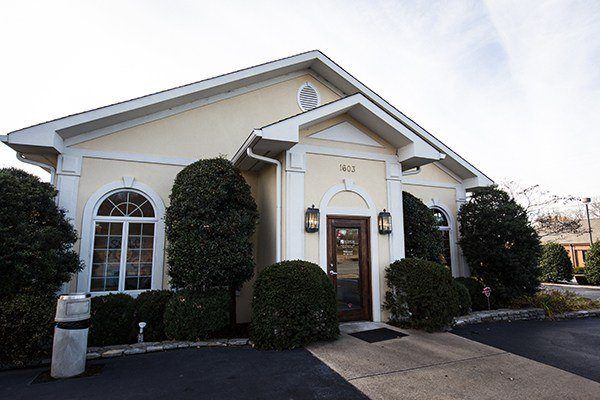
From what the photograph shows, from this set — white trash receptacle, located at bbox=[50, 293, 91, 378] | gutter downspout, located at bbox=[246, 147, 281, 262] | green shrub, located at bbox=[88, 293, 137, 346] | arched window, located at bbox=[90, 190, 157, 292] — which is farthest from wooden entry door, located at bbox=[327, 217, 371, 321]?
white trash receptacle, located at bbox=[50, 293, 91, 378]

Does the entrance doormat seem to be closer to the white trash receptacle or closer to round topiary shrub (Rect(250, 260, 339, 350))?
round topiary shrub (Rect(250, 260, 339, 350))

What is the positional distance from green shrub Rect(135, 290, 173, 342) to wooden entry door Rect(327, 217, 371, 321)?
135 inches

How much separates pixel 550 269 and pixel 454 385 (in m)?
19.2

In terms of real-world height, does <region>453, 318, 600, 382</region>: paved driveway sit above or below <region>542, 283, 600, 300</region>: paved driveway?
above

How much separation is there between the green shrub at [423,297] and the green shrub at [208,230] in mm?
3157

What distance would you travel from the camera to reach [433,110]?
11.9 m

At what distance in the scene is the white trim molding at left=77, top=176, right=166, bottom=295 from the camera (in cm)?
673

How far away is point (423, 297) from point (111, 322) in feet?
19.6

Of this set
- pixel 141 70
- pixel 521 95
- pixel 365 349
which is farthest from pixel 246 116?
pixel 521 95

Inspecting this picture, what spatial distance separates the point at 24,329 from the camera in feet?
15.4

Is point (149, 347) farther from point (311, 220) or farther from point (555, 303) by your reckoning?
point (555, 303)

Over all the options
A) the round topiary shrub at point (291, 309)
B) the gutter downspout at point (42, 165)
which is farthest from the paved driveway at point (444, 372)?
the gutter downspout at point (42, 165)

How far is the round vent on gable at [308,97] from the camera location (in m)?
9.49

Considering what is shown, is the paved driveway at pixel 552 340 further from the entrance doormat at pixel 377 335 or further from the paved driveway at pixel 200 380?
the paved driveway at pixel 200 380
